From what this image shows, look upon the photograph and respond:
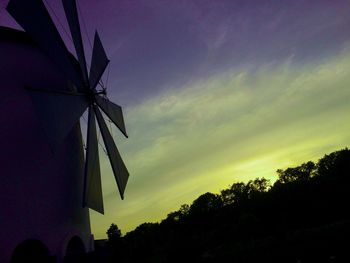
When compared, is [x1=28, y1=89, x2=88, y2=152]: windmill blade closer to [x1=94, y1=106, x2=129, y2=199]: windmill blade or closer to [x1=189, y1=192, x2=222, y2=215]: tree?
[x1=94, y1=106, x2=129, y2=199]: windmill blade

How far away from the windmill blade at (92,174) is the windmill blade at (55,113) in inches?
34.2

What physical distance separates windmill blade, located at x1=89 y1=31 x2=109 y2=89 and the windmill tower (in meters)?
0.10

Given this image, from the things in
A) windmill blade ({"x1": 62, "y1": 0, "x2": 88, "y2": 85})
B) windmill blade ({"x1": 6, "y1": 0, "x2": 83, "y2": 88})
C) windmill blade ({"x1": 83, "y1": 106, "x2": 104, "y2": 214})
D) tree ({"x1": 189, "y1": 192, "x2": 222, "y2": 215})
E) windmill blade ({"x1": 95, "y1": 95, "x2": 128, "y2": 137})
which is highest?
tree ({"x1": 189, "y1": 192, "x2": 222, "y2": 215})

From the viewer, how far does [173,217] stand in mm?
75250

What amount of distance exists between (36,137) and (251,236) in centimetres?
3022

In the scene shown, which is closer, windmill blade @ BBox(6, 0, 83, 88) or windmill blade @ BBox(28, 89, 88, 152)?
windmill blade @ BBox(28, 89, 88, 152)

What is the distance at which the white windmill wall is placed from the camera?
8.52 meters

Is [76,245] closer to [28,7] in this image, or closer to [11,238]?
[11,238]

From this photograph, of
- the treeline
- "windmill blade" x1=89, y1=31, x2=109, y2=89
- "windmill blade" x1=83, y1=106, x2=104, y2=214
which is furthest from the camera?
the treeline

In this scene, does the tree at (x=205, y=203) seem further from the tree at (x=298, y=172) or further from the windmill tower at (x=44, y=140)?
the windmill tower at (x=44, y=140)

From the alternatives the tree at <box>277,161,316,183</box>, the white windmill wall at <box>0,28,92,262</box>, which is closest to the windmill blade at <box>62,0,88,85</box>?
the white windmill wall at <box>0,28,92,262</box>

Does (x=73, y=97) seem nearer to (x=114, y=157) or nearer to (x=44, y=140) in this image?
(x=44, y=140)

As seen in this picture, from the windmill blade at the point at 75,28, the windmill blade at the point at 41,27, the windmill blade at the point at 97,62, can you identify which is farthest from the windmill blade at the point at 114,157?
the windmill blade at the point at 41,27

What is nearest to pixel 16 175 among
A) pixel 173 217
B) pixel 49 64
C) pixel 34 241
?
pixel 34 241
